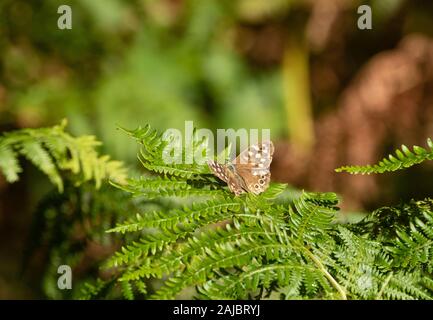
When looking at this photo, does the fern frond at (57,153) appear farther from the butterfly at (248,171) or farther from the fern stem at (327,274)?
the fern stem at (327,274)

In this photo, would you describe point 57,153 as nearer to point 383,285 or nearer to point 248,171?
point 248,171

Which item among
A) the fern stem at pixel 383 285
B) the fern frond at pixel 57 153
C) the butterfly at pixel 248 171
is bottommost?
the fern stem at pixel 383 285

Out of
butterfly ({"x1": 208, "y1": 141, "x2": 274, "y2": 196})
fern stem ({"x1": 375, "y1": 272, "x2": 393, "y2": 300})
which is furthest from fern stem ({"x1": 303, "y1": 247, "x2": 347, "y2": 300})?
butterfly ({"x1": 208, "y1": 141, "x2": 274, "y2": 196})

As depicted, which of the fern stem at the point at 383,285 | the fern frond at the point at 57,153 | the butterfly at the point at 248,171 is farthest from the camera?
the fern frond at the point at 57,153

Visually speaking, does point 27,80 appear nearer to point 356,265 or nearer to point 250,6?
point 250,6

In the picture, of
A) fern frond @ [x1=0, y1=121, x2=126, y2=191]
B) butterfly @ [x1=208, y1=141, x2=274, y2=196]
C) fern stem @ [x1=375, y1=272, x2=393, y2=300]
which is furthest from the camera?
fern frond @ [x1=0, y1=121, x2=126, y2=191]

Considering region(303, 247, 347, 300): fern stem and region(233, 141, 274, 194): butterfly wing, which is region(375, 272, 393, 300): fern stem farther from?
region(233, 141, 274, 194): butterfly wing

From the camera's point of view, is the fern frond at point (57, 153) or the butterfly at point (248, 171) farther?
the fern frond at point (57, 153)

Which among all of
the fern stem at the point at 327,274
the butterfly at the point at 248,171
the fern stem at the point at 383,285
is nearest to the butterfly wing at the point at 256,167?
the butterfly at the point at 248,171
